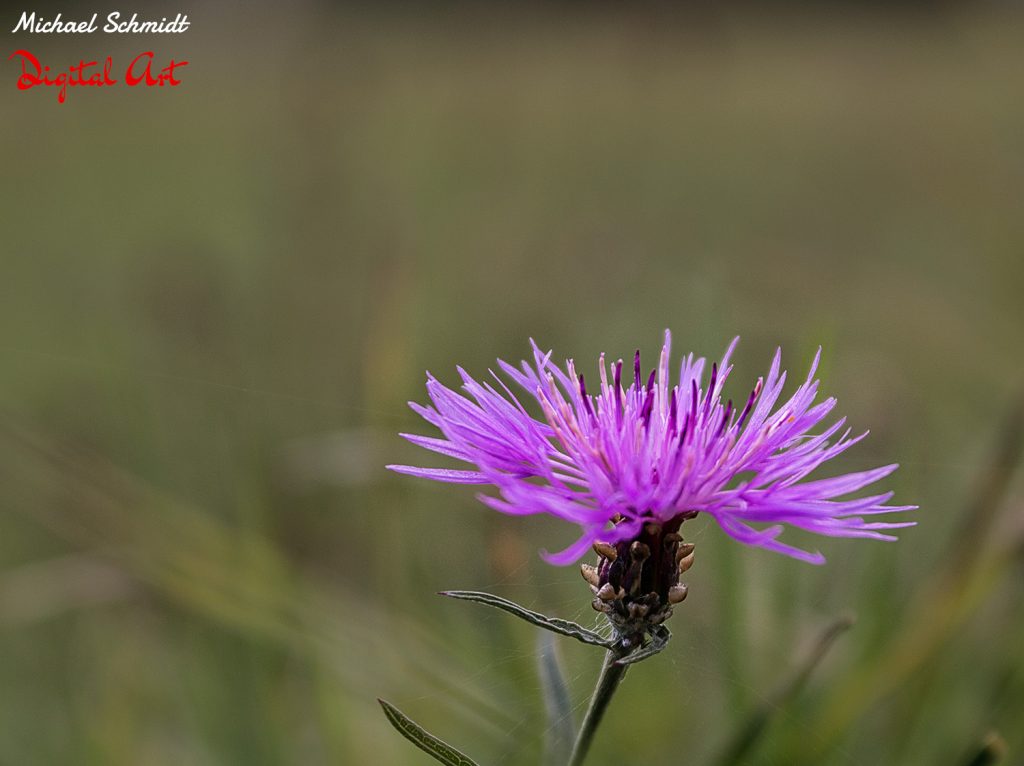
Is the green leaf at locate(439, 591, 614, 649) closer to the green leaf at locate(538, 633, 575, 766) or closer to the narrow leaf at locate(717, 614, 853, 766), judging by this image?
the green leaf at locate(538, 633, 575, 766)

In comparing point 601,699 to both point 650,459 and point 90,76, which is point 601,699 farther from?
point 90,76

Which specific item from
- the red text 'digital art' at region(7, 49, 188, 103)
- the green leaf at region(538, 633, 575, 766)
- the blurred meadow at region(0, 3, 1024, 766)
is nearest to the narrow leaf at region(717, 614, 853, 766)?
the blurred meadow at region(0, 3, 1024, 766)

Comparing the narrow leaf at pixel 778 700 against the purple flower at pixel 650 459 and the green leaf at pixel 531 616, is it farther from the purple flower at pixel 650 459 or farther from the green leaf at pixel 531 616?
the green leaf at pixel 531 616

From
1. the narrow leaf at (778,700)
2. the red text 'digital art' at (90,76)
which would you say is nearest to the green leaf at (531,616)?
the narrow leaf at (778,700)

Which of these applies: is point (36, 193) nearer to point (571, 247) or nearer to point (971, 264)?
point (571, 247)

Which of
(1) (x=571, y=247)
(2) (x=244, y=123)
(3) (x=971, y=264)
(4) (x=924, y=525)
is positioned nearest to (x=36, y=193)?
(2) (x=244, y=123)
